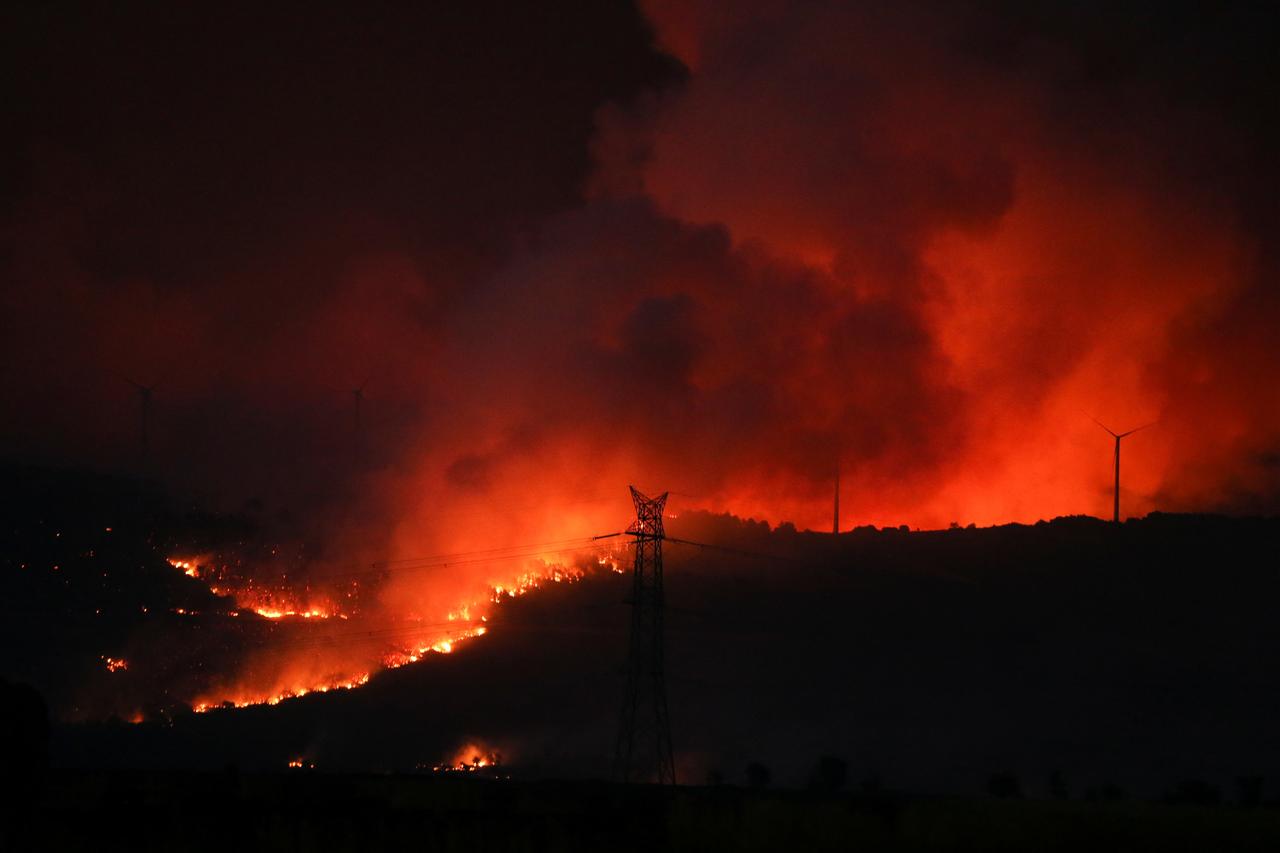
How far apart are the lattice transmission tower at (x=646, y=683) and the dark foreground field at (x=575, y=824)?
27.8 m

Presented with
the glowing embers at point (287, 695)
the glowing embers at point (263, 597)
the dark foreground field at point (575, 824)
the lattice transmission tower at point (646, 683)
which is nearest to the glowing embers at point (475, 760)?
the lattice transmission tower at point (646, 683)

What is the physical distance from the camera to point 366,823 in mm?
34250

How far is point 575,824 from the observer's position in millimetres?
35062

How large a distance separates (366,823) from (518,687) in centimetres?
11368

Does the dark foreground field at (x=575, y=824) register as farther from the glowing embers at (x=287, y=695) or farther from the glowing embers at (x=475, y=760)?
the glowing embers at (x=287, y=695)

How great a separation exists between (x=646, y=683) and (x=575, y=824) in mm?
112487

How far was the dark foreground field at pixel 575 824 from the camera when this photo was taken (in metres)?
32.4

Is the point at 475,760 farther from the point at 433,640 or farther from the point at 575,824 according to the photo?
the point at 575,824

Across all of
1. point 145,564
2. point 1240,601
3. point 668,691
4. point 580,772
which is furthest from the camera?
point 145,564

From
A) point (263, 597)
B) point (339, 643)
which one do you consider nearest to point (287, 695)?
point (339, 643)

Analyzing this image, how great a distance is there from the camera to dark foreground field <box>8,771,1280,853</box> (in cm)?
3241

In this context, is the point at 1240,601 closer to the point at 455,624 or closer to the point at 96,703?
the point at 455,624

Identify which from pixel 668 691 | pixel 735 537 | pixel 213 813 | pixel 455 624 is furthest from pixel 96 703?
pixel 213 813

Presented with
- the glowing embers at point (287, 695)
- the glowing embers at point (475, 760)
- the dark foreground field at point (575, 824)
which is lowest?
the glowing embers at point (475, 760)
